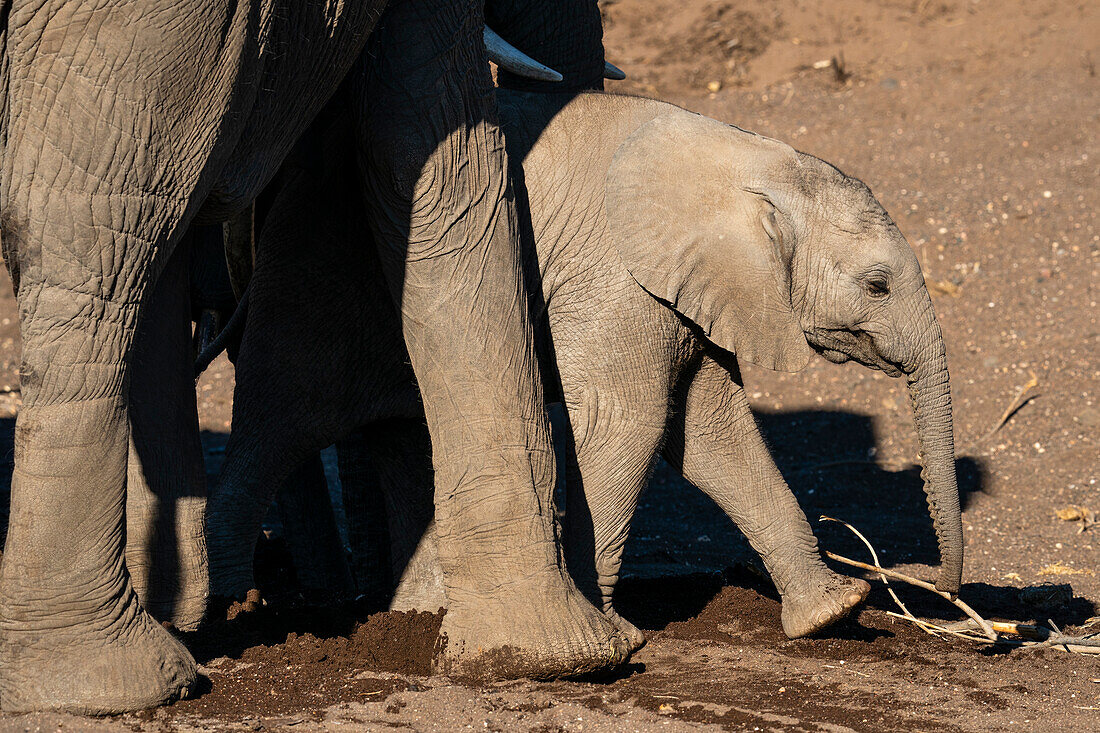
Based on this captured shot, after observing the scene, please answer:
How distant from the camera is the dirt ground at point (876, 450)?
3.42m

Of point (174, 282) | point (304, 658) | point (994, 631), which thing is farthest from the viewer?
point (994, 631)

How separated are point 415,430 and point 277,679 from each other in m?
1.66

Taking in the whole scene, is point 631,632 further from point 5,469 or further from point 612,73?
point 5,469

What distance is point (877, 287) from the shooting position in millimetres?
4348

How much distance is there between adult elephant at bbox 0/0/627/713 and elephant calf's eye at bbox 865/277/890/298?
124 centimetres

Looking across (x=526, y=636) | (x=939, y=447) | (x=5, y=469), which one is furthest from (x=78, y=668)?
(x=5, y=469)

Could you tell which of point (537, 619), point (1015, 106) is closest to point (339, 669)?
point (537, 619)

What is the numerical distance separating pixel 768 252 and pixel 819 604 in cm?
112

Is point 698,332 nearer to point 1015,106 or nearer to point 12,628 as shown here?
point 12,628

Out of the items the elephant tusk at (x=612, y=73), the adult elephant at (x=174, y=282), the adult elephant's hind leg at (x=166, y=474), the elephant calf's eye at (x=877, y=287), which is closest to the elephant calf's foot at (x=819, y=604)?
the adult elephant at (x=174, y=282)

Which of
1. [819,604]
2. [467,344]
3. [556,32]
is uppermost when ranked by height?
[556,32]

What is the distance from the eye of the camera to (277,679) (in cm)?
340

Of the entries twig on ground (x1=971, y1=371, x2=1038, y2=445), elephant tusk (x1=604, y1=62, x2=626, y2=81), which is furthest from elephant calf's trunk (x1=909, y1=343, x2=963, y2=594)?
twig on ground (x1=971, y1=371, x2=1038, y2=445)

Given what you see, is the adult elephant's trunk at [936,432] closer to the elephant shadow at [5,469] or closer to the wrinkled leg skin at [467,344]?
the wrinkled leg skin at [467,344]
